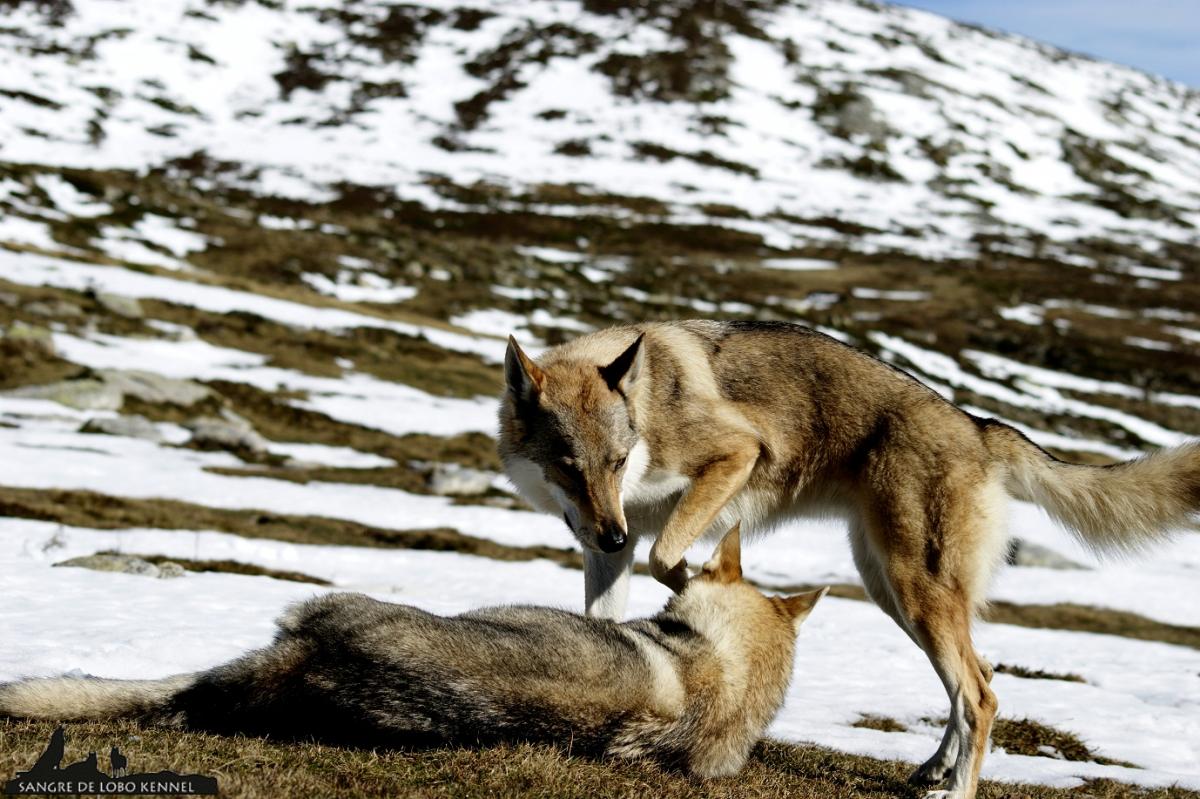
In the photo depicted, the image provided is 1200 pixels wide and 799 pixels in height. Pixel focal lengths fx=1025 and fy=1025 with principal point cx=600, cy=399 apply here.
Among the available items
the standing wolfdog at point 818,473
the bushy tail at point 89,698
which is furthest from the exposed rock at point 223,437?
the bushy tail at point 89,698

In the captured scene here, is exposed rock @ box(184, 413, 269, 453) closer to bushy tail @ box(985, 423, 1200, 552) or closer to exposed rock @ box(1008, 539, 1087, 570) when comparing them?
exposed rock @ box(1008, 539, 1087, 570)

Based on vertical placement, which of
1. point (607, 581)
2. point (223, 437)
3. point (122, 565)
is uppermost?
point (607, 581)

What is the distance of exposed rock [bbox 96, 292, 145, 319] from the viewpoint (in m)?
45.4

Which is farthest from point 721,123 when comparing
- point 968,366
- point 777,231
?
point 968,366

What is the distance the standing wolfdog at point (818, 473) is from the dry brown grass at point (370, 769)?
1827mm

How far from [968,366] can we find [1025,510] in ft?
104

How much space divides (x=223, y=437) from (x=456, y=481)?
23.6 ft

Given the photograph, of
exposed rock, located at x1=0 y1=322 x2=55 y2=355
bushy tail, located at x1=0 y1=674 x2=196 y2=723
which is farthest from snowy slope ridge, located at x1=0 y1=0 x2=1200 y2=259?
bushy tail, located at x1=0 y1=674 x2=196 y2=723

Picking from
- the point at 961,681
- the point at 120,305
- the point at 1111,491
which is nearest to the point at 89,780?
the point at 961,681

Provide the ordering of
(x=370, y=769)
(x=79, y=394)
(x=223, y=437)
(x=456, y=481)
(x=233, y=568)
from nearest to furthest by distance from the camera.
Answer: (x=370, y=769)
(x=233, y=568)
(x=456, y=481)
(x=223, y=437)
(x=79, y=394)

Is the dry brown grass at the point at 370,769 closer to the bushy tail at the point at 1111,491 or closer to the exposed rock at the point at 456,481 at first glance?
the bushy tail at the point at 1111,491

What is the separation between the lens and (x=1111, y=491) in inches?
338

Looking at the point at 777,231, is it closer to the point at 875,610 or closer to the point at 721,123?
the point at 721,123

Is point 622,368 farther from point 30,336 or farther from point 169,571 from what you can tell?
point 30,336
